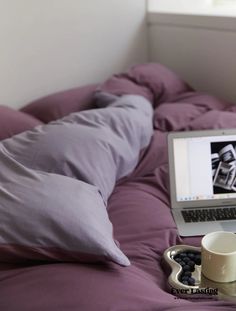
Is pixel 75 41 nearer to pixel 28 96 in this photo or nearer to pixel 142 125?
pixel 28 96

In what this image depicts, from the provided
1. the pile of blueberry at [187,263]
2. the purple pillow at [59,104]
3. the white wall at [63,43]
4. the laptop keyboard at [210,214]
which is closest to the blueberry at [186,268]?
the pile of blueberry at [187,263]

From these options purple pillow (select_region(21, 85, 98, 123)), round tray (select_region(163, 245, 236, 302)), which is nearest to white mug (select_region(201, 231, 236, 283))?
round tray (select_region(163, 245, 236, 302))

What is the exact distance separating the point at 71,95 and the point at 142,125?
402 millimetres

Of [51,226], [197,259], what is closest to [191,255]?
[197,259]

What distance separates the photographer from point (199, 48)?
2268mm

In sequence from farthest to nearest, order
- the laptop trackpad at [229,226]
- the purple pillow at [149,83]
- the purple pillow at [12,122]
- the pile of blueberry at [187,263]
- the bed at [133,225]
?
the purple pillow at [149,83], the purple pillow at [12,122], the laptop trackpad at [229,226], the pile of blueberry at [187,263], the bed at [133,225]

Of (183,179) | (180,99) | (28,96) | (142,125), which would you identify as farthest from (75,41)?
(183,179)

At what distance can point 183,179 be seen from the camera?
4.75 ft

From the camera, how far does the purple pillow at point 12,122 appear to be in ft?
5.58

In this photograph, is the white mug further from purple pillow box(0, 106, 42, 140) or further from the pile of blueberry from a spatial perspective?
purple pillow box(0, 106, 42, 140)

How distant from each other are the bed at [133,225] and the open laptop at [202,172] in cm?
7

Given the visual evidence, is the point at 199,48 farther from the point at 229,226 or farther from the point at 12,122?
the point at 229,226

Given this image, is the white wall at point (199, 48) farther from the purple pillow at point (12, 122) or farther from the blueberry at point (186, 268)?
the blueberry at point (186, 268)

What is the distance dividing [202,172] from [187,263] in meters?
0.32
